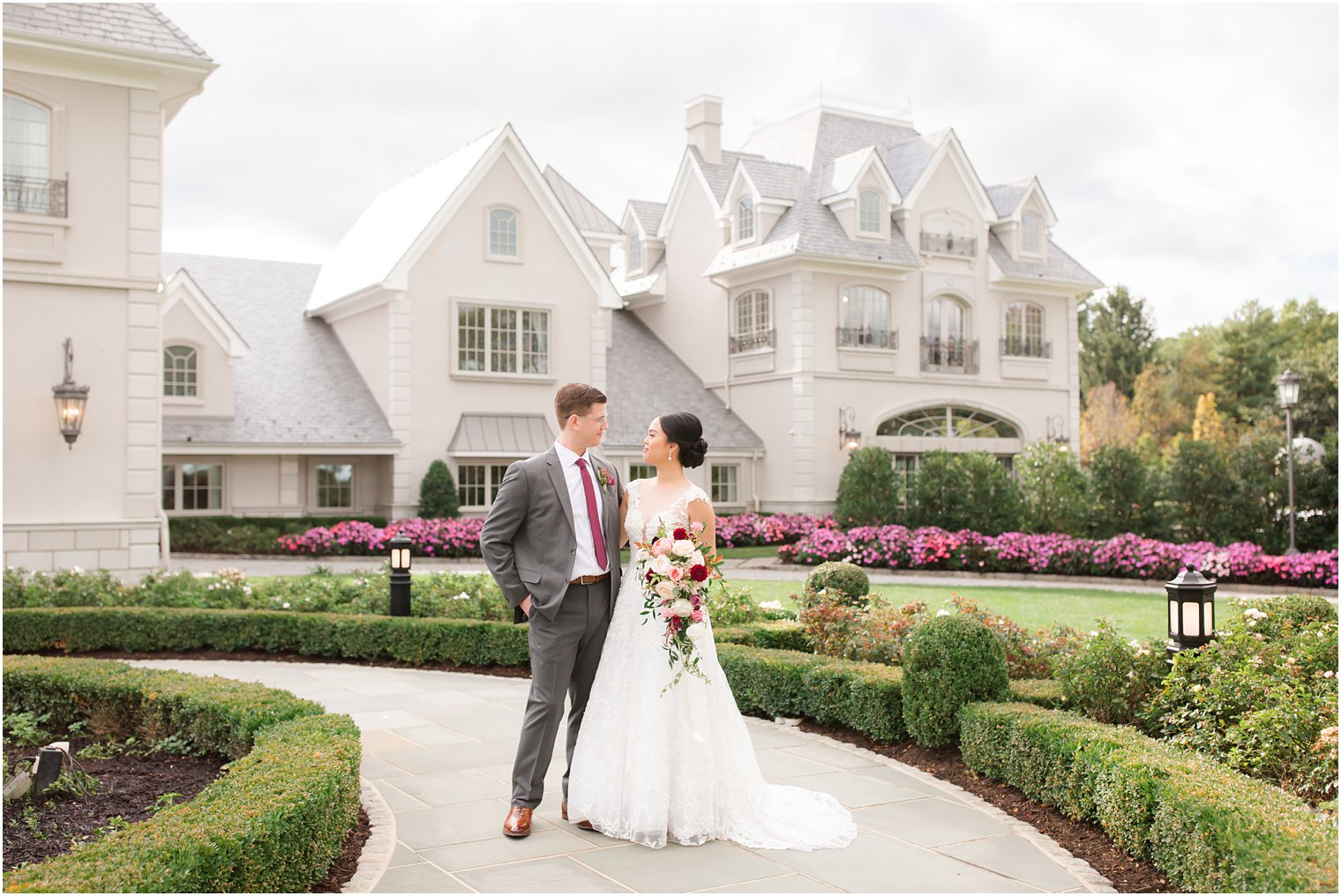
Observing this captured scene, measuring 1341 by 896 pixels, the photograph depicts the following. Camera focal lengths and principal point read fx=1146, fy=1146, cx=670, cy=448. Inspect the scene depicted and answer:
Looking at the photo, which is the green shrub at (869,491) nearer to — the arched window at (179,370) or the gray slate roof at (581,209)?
the gray slate roof at (581,209)

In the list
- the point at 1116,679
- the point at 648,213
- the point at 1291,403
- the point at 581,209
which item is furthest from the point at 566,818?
the point at 648,213

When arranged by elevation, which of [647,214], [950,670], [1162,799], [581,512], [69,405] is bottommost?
[1162,799]

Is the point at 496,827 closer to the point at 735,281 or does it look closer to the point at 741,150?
the point at 735,281

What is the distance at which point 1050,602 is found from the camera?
17062 mm

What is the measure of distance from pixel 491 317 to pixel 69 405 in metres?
11.8

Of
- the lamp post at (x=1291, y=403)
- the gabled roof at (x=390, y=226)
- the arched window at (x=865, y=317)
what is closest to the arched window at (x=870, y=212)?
the arched window at (x=865, y=317)

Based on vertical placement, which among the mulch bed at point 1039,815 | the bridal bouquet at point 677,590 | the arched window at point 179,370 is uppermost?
the arched window at point 179,370

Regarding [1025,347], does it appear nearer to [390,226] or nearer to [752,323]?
[752,323]

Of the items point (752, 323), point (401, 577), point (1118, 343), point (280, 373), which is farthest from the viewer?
point (1118, 343)

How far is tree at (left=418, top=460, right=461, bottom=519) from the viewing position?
24438 mm

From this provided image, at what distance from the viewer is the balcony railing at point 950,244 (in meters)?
29.9

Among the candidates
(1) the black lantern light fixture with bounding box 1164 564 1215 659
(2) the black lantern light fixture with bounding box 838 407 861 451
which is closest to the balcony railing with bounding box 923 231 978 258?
(2) the black lantern light fixture with bounding box 838 407 861 451

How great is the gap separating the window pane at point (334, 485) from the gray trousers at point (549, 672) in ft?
69.3

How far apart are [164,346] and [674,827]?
70.2ft
